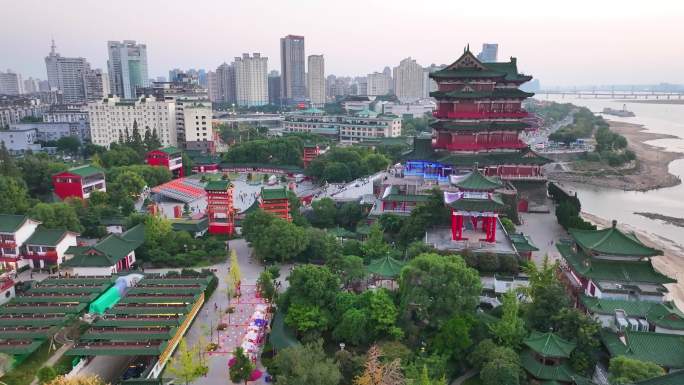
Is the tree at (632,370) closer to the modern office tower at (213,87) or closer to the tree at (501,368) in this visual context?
the tree at (501,368)

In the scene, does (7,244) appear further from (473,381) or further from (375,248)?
(473,381)

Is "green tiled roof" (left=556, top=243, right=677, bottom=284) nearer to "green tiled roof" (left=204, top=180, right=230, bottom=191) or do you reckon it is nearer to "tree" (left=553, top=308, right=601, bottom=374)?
"tree" (left=553, top=308, right=601, bottom=374)

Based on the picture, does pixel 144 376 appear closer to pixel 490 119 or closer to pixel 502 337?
Result: pixel 502 337

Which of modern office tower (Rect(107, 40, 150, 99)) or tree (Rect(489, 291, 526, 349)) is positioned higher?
modern office tower (Rect(107, 40, 150, 99))

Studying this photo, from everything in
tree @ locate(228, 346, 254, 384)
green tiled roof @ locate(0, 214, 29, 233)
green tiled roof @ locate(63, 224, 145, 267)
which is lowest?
tree @ locate(228, 346, 254, 384)

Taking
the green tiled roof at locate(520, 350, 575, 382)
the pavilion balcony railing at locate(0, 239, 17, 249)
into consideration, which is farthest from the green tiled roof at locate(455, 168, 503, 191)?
the pavilion balcony railing at locate(0, 239, 17, 249)

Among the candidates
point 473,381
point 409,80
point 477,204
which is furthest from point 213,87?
point 473,381
